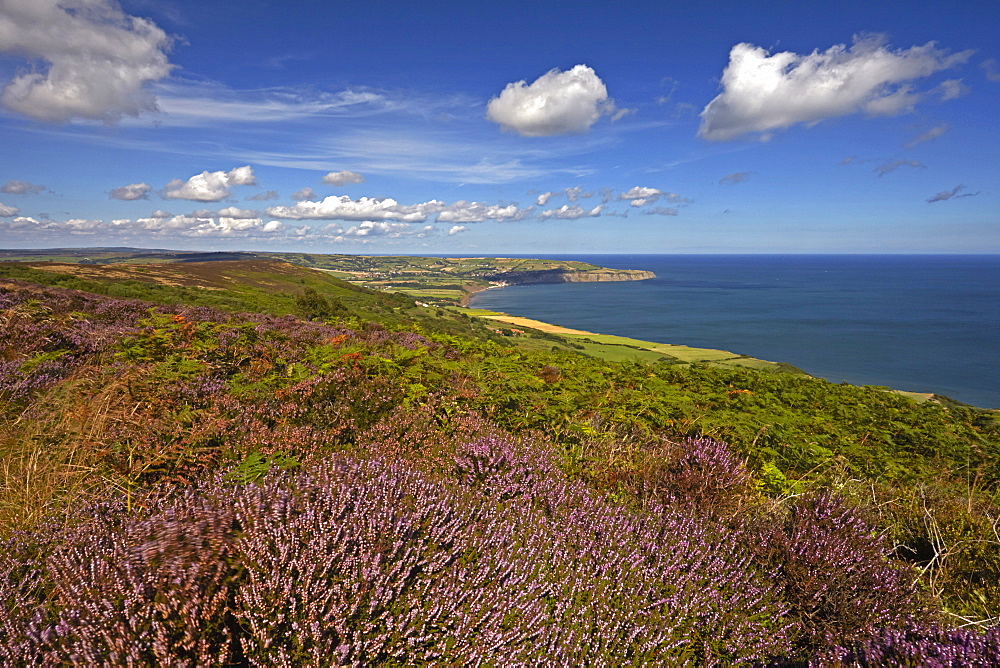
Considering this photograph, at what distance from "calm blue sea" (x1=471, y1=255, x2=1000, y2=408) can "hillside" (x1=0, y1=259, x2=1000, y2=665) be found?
5675cm

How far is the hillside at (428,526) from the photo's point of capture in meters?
2.00

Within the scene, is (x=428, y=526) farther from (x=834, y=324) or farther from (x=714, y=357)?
(x=834, y=324)

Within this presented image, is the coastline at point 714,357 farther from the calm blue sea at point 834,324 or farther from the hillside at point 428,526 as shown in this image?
the calm blue sea at point 834,324

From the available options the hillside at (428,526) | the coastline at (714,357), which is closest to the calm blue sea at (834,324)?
the coastline at (714,357)

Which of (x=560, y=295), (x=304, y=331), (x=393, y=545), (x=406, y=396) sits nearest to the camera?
(x=393, y=545)

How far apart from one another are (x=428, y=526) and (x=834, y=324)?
350ft

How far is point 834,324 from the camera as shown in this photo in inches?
3457

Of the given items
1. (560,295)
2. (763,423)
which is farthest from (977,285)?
(763,423)

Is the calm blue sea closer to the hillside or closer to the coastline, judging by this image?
the coastline

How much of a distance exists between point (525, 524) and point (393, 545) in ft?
3.21

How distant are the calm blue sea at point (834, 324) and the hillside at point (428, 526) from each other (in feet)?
186

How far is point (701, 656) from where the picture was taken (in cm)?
257

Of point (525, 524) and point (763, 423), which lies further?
point (763, 423)

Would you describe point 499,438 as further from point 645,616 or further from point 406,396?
point 645,616
